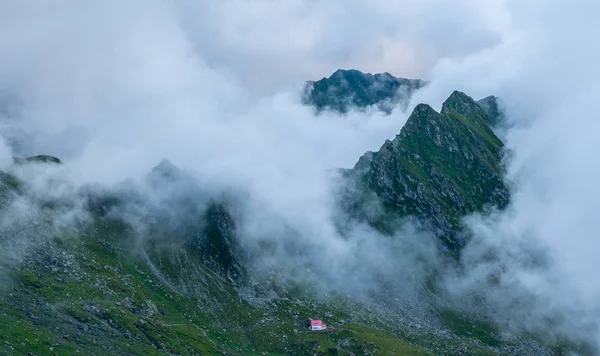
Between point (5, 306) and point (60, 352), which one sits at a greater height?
point (5, 306)

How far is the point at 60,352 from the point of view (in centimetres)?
18238

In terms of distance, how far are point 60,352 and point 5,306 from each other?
3350 centimetres

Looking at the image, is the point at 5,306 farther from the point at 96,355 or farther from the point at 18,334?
the point at 96,355

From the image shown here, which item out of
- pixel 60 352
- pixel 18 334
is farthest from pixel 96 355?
pixel 18 334

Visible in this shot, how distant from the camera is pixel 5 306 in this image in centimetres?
19975

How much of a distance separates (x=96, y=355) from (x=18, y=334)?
25.2 m

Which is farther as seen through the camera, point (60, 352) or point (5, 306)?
point (5, 306)

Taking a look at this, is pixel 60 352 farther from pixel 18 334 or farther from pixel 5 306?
pixel 5 306

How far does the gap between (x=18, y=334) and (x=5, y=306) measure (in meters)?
23.5

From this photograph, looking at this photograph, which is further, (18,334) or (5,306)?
(5,306)

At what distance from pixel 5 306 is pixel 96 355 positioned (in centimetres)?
3909

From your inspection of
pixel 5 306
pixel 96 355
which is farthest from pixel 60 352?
pixel 5 306

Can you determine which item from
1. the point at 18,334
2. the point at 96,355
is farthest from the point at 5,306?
the point at 96,355

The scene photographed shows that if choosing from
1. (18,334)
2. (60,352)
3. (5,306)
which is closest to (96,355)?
(60,352)
